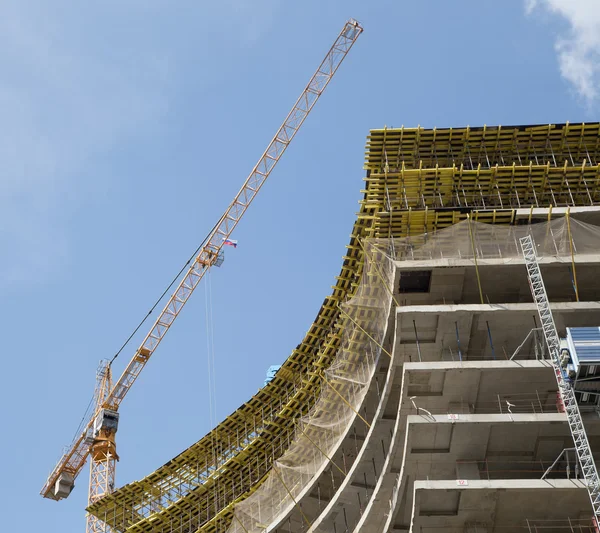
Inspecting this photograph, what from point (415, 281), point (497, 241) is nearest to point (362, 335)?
point (415, 281)

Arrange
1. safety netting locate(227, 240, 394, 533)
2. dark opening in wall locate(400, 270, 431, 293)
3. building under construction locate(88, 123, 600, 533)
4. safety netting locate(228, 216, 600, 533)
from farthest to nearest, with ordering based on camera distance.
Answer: safety netting locate(227, 240, 394, 533), dark opening in wall locate(400, 270, 431, 293), safety netting locate(228, 216, 600, 533), building under construction locate(88, 123, 600, 533)

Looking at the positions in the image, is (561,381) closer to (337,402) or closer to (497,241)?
(497,241)

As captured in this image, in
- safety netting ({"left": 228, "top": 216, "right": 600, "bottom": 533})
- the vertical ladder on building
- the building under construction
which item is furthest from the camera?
safety netting ({"left": 228, "top": 216, "right": 600, "bottom": 533})

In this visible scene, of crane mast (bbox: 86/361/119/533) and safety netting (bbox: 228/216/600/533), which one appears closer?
safety netting (bbox: 228/216/600/533)

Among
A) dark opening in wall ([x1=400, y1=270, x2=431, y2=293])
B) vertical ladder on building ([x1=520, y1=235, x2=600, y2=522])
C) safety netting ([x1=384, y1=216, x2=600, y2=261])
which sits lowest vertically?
vertical ladder on building ([x1=520, y1=235, x2=600, y2=522])

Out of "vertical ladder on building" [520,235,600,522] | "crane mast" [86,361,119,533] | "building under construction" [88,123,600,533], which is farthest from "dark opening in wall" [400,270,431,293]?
"crane mast" [86,361,119,533]

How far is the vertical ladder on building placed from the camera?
103 feet

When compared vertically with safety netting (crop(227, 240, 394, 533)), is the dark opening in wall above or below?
above

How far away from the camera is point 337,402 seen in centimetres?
4497

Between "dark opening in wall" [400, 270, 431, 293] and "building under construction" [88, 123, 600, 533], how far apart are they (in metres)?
0.07

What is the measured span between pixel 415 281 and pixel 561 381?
313 inches

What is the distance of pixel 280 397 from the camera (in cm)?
5512

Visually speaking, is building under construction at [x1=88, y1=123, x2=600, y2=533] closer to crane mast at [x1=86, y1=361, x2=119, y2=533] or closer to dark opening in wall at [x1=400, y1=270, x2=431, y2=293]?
dark opening in wall at [x1=400, y1=270, x2=431, y2=293]

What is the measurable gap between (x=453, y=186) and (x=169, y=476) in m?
27.8
